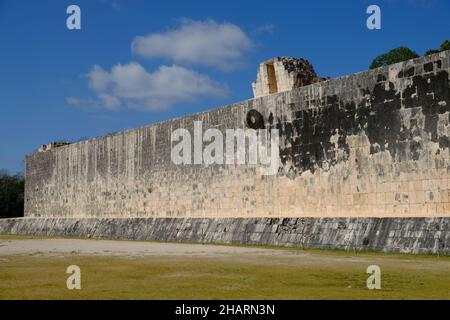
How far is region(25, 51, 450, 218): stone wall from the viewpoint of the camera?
11.7 metres

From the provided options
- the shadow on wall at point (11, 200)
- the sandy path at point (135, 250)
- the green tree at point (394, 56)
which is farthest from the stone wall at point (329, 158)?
the shadow on wall at point (11, 200)

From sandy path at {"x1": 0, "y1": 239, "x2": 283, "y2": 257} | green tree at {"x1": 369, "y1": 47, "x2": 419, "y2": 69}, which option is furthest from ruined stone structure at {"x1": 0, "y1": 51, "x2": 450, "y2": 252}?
green tree at {"x1": 369, "y1": 47, "x2": 419, "y2": 69}

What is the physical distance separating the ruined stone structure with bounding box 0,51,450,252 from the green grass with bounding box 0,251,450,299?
8.53ft

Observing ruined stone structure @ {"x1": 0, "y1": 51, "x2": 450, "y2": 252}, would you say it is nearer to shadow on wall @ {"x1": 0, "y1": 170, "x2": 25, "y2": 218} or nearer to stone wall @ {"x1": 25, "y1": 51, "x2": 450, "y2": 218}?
stone wall @ {"x1": 25, "y1": 51, "x2": 450, "y2": 218}

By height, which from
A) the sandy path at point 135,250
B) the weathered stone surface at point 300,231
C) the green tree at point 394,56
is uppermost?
the green tree at point 394,56

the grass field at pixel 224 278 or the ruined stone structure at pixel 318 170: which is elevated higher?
the ruined stone structure at pixel 318 170

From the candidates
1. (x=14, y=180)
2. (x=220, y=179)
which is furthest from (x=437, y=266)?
(x=14, y=180)

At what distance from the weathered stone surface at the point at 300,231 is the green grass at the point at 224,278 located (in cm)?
118

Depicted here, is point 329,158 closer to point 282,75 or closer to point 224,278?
point 282,75

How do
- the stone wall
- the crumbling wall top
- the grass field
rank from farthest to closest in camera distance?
the crumbling wall top, the stone wall, the grass field

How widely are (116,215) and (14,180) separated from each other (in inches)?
1292

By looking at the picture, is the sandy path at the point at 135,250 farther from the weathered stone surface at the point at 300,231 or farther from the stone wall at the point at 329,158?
the stone wall at the point at 329,158

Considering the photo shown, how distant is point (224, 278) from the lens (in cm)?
663

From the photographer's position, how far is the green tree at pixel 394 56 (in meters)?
35.0
